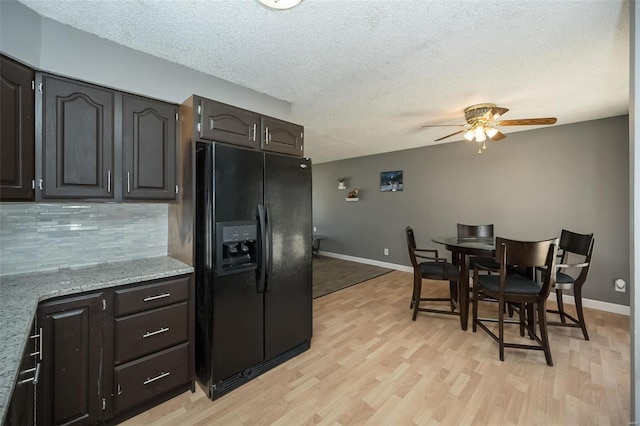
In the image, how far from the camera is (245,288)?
1962 millimetres

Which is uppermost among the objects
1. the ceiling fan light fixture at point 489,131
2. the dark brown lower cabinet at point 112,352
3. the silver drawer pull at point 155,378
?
the ceiling fan light fixture at point 489,131

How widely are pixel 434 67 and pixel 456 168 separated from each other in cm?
273

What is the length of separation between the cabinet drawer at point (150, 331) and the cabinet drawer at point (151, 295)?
0.04 metres

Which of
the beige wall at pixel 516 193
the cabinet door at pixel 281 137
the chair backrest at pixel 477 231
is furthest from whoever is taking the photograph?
the chair backrest at pixel 477 231

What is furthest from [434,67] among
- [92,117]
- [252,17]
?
[92,117]

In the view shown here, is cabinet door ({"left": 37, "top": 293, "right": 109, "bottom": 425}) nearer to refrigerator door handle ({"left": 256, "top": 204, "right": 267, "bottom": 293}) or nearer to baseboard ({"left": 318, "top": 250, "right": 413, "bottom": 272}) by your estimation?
refrigerator door handle ({"left": 256, "top": 204, "right": 267, "bottom": 293})

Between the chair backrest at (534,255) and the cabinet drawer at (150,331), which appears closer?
the cabinet drawer at (150,331)

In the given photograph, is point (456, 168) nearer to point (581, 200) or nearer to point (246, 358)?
point (581, 200)

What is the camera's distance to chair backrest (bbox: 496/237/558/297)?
2.13 m

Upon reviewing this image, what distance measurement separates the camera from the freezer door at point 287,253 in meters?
2.10

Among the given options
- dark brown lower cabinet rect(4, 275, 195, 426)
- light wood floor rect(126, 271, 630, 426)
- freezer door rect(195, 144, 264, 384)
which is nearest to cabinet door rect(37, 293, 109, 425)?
dark brown lower cabinet rect(4, 275, 195, 426)

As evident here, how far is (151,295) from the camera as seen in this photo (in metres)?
1.68

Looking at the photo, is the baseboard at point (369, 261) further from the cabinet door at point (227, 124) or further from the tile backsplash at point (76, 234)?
the tile backsplash at point (76, 234)

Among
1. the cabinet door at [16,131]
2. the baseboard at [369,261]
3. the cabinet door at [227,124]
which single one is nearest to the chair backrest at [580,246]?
the baseboard at [369,261]
